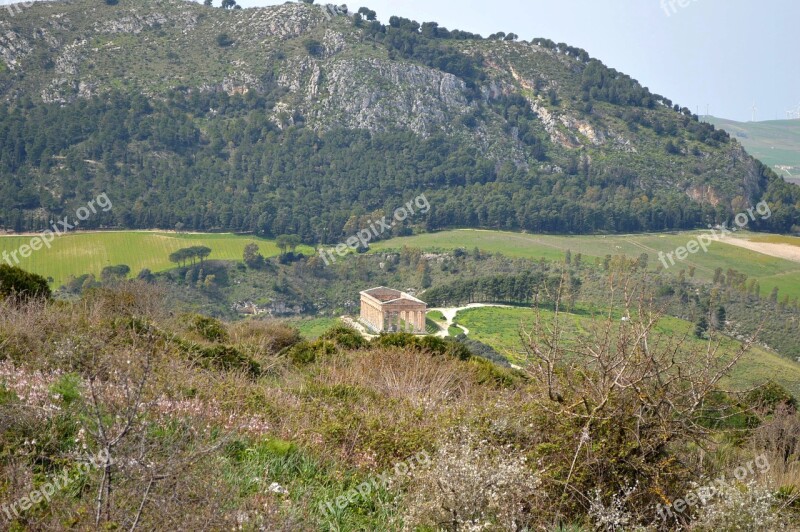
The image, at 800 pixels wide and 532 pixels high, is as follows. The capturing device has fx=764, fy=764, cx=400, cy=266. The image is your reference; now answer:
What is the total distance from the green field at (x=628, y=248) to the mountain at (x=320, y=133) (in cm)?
488

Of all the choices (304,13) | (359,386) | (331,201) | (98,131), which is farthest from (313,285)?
(304,13)

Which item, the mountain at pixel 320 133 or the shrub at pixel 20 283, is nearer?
the shrub at pixel 20 283

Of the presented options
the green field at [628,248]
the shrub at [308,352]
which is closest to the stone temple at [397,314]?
the green field at [628,248]

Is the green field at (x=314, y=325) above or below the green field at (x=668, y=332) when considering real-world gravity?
below

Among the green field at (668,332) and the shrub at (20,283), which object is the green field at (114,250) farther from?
the shrub at (20,283)

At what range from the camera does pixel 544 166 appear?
95.0 m

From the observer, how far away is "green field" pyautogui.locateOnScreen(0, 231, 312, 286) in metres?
53.0

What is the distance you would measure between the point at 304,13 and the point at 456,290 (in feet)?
224

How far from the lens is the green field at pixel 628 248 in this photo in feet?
189

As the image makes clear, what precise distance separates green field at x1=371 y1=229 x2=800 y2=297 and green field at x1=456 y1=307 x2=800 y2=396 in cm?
1667

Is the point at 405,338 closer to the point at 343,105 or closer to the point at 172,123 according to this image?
the point at 172,123

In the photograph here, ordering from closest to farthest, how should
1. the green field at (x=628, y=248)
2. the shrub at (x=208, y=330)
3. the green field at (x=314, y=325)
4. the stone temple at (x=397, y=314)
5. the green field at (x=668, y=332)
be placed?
the shrub at (x=208, y=330) < the green field at (x=668, y=332) < the stone temple at (x=397, y=314) < the green field at (x=314, y=325) < the green field at (x=628, y=248)

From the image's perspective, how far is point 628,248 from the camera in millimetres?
67500

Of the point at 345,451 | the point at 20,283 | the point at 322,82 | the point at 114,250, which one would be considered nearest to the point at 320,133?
the point at 322,82
